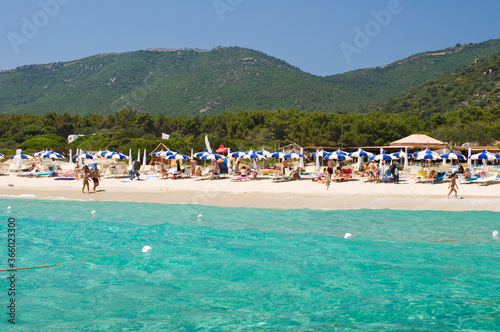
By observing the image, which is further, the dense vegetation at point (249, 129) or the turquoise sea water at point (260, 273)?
the dense vegetation at point (249, 129)

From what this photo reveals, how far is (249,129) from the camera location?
48.2 m

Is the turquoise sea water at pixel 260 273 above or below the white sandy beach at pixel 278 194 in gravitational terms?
below

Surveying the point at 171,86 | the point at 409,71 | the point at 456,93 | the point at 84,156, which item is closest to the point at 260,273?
the point at 84,156

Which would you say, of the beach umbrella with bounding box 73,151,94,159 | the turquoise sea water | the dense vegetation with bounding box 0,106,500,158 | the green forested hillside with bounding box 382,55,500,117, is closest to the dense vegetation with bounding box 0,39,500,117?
the green forested hillside with bounding box 382,55,500,117

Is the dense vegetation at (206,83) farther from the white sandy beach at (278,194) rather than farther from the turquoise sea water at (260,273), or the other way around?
the turquoise sea water at (260,273)

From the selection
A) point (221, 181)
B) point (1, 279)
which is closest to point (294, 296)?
point (1, 279)

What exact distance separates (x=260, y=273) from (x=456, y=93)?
60.2 meters

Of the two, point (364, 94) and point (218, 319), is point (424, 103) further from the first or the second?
point (218, 319)

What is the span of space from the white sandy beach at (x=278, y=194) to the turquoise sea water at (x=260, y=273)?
1.39m

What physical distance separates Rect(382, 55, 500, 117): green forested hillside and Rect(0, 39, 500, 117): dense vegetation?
557 cm

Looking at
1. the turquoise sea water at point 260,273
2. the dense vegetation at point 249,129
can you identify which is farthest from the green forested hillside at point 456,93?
the turquoise sea water at point 260,273

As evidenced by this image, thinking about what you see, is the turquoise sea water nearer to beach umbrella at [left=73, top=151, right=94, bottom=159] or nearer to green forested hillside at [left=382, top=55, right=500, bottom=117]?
beach umbrella at [left=73, top=151, right=94, bottom=159]

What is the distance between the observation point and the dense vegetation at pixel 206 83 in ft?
245

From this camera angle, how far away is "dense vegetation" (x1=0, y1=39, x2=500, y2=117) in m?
74.8
